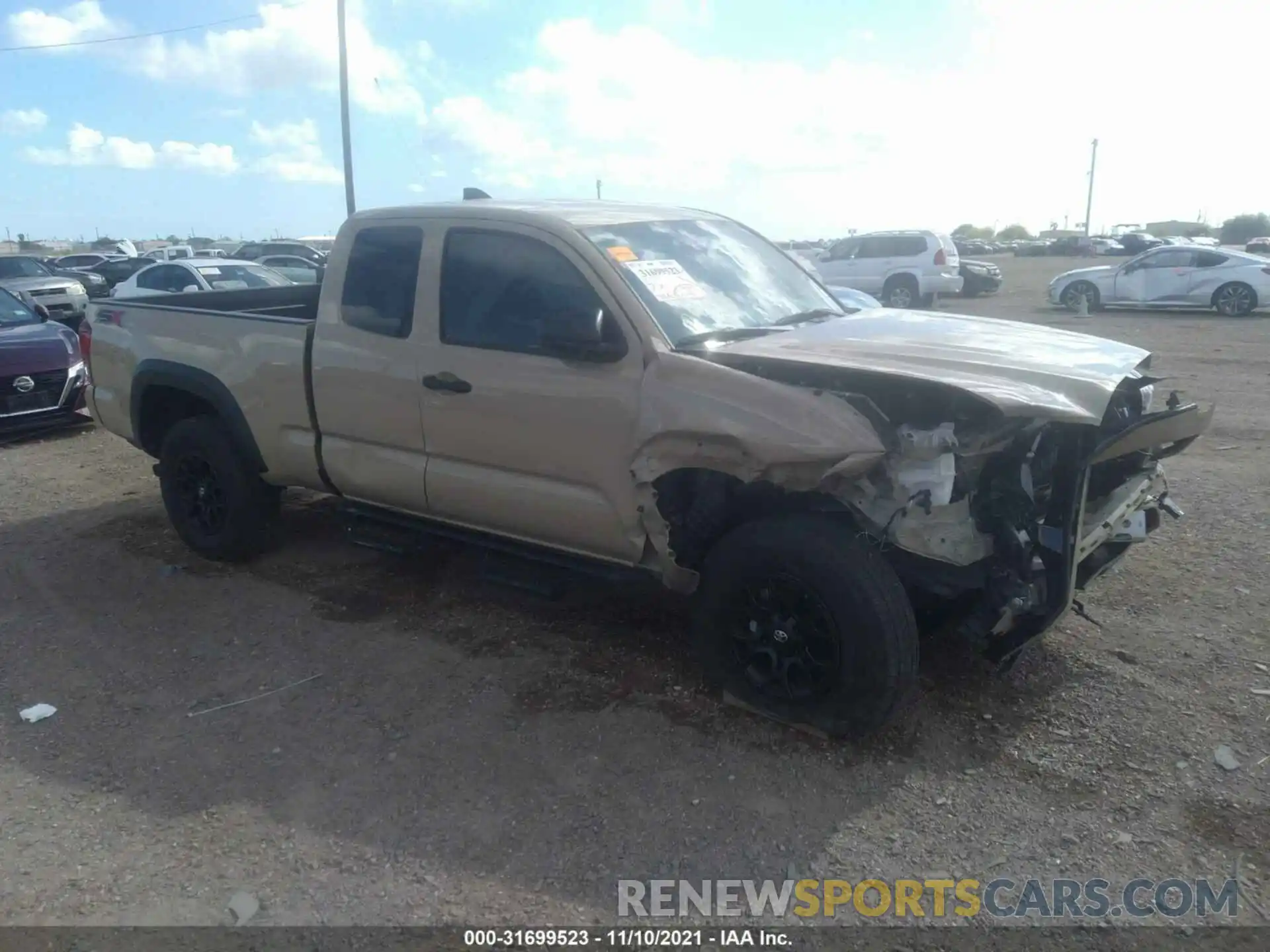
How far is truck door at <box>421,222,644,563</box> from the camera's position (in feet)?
13.8

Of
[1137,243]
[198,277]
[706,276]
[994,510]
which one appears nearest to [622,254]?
[706,276]

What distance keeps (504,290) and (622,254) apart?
58 centimetres

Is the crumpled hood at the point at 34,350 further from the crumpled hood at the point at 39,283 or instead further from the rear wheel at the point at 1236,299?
the rear wheel at the point at 1236,299

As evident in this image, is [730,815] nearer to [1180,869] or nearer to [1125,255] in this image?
[1180,869]

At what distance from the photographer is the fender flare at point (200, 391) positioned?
225 inches

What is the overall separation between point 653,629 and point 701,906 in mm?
1986

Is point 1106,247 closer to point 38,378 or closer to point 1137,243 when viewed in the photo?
point 1137,243

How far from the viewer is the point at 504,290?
459 centimetres

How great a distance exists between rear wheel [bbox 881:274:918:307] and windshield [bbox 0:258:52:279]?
17266 millimetres

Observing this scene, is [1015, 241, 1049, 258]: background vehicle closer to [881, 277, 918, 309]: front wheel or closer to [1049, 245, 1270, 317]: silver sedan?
[881, 277, 918, 309]: front wheel

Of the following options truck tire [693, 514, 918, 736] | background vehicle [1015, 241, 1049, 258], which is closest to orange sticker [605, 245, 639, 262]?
truck tire [693, 514, 918, 736]

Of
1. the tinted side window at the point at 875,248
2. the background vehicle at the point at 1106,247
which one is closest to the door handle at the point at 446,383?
the tinted side window at the point at 875,248

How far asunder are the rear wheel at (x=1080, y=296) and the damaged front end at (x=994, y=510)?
19421 millimetres

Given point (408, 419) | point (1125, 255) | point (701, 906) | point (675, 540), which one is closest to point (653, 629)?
point (675, 540)
